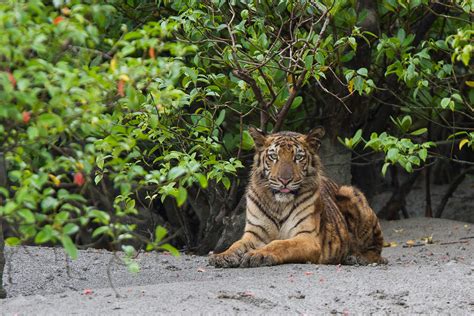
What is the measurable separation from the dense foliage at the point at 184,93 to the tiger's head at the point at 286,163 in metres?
0.38

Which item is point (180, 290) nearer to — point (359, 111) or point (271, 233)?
point (271, 233)

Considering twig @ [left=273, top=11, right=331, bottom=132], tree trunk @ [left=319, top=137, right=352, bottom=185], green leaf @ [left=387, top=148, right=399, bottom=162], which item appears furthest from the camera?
tree trunk @ [left=319, top=137, right=352, bottom=185]

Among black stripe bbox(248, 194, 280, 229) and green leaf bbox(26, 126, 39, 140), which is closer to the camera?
green leaf bbox(26, 126, 39, 140)

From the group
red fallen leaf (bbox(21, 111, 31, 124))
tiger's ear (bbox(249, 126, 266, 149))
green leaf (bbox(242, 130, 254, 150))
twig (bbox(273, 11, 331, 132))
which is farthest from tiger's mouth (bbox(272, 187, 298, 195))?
red fallen leaf (bbox(21, 111, 31, 124))

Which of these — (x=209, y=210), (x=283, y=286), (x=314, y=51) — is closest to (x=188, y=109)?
(x=209, y=210)

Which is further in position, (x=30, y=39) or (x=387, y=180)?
(x=387, y=180)

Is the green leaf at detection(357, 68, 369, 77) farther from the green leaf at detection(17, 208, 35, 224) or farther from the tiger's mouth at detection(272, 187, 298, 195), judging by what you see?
the green leaf at detection(17, 208, 35, 224)

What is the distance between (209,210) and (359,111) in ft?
6.75

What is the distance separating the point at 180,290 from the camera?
20.1 feet

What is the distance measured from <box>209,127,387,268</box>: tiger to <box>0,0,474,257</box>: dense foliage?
1.38 feet

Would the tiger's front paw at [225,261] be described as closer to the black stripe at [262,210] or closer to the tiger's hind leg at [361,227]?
the black stripe at [262,210]

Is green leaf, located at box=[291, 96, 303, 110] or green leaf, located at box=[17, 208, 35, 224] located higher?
green leaf, located at box=[291, 96, 303, 110]

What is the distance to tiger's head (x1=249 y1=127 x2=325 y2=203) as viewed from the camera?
332 inches

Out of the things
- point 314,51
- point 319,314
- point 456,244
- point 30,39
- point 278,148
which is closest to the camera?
point 30,39
